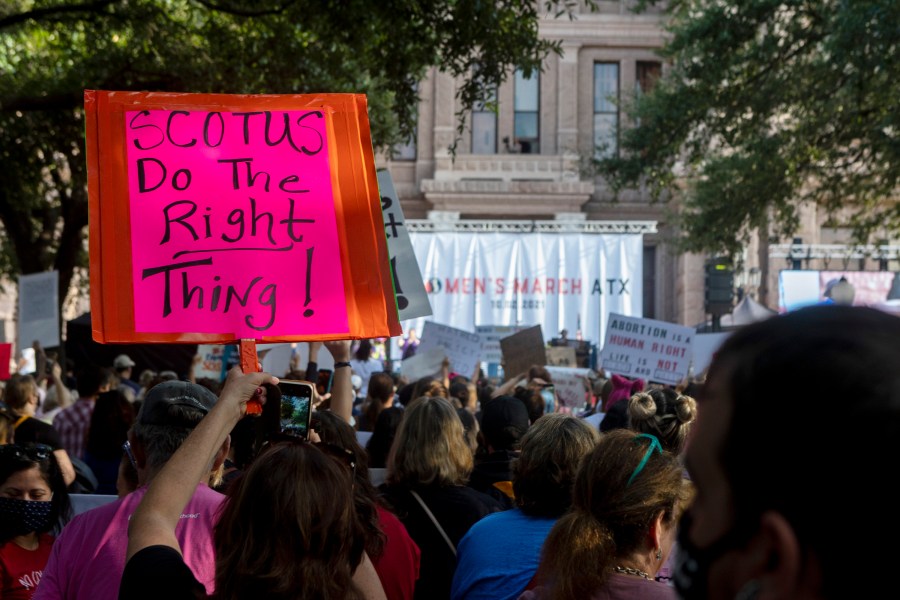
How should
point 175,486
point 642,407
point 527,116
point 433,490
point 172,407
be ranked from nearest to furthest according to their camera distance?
point 175,486, point 172,407, point 433,490, point 642,407, point 527,116

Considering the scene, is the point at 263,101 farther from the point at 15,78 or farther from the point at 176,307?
the point at 15,78

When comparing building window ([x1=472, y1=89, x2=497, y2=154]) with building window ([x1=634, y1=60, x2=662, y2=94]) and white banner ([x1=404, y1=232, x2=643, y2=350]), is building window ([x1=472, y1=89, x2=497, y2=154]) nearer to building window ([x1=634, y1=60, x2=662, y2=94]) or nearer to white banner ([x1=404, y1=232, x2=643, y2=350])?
building window ([x1=634, y1=60, x2=662, y2=94])

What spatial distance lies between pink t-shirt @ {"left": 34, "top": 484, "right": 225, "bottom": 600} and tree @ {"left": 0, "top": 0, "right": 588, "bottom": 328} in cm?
724

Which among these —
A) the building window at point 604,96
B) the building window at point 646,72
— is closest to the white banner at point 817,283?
the building window at point 646,72


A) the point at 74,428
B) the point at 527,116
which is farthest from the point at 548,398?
the point at 527,116

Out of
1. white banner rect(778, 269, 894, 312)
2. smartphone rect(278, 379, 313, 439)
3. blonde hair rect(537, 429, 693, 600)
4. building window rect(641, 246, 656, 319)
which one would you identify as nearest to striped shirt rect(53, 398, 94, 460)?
smartphone rect(278, 379, 313, 439)

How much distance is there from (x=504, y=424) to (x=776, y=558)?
14.2 feet

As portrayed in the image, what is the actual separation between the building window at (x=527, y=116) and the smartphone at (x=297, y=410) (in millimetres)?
30402

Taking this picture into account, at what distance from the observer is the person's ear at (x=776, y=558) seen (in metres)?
0.85

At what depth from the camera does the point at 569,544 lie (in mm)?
2455

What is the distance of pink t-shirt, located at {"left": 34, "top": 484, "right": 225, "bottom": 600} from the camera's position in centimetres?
247

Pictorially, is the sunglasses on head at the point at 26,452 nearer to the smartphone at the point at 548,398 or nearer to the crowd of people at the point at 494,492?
the crowd of people at the point at 494,492

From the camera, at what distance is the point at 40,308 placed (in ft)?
40.8

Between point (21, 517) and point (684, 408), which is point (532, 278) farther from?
point (21, 517)
